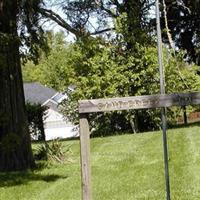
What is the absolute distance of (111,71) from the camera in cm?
2236

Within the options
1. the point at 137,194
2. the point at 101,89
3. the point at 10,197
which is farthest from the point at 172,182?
the point at 101,89

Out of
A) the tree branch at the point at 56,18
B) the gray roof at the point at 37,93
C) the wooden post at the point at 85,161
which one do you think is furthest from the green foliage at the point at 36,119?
the gray roof at the point at 37,93

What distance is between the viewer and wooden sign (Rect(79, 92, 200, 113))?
19.3 feet

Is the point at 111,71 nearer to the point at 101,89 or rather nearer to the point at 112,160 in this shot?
the point at 101,89

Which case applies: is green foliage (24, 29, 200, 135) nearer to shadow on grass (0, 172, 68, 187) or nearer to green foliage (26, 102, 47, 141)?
green foliage (26, 102, 47, 141)

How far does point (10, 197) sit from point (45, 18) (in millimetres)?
6016

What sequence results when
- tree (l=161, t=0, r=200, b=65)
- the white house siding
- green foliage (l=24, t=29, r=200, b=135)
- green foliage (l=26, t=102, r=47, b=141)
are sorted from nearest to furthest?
1. green foliage (l=24, t=29, r=200, b=135)
2. green foliage (l=26, t=102, r=47, b=141)
3. tree (l=161, t=0, r=200, b=65)
4. the white house siding

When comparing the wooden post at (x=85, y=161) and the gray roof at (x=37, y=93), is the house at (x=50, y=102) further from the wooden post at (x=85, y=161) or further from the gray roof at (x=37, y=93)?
the wooden post at (x=85, y=161)

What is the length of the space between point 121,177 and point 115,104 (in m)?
4.82

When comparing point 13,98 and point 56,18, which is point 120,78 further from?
point 13,98

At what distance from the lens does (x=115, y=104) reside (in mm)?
5938

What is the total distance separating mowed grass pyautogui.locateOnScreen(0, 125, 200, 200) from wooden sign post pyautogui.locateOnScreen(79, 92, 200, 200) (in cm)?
275

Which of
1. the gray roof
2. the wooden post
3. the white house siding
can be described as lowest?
the white house siding

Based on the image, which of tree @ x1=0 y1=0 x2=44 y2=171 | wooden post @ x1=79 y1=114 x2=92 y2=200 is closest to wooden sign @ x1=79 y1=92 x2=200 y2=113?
wooden post @ x1=79 y1=114 x2=92 y2=200
